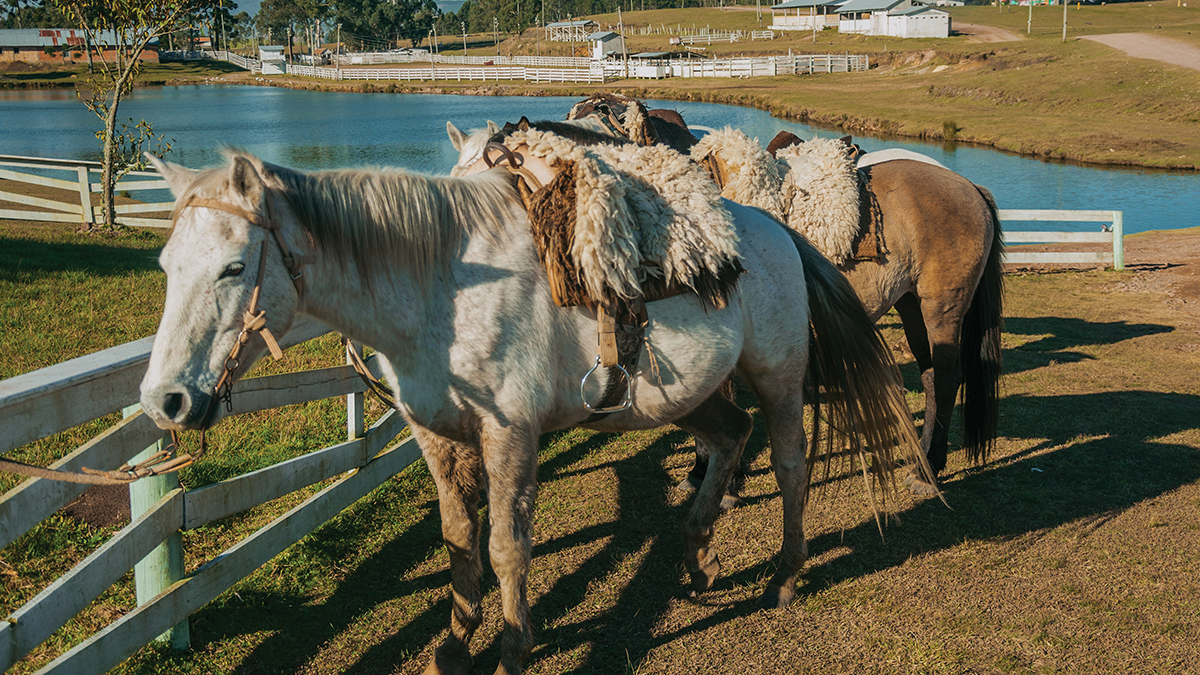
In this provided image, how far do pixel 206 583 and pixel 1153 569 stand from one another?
439 centimetres

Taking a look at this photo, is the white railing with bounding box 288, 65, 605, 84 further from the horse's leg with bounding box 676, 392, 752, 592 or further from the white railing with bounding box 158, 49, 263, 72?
the horse's leg with bounding box 676, 392, 752, 592

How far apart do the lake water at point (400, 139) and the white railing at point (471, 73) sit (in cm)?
A: 1137

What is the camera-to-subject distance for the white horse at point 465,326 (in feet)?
7.35

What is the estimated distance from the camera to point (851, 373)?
12.5 ft

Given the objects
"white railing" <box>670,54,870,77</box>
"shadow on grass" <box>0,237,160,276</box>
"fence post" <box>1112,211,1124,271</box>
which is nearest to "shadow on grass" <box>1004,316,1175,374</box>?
"fence post" <box>1112,211,1124,271</box>

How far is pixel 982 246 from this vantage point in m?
5.11

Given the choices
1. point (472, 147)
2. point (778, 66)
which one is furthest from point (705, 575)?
point (778, 66)

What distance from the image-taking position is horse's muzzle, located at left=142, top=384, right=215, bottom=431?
214 cm

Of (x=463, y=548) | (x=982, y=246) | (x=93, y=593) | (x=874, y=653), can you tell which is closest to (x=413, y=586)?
(x=463, y=548)

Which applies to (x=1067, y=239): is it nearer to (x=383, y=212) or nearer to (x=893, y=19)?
(x=383, y=212)

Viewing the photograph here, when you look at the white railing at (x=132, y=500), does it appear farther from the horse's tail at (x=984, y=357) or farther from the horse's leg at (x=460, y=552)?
the horse's tail at (x=984, y=357)

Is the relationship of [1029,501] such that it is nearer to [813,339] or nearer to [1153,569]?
[1153,569]

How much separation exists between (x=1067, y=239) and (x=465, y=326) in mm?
11555

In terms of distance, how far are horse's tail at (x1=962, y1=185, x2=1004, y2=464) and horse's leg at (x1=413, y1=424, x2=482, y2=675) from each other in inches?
136
